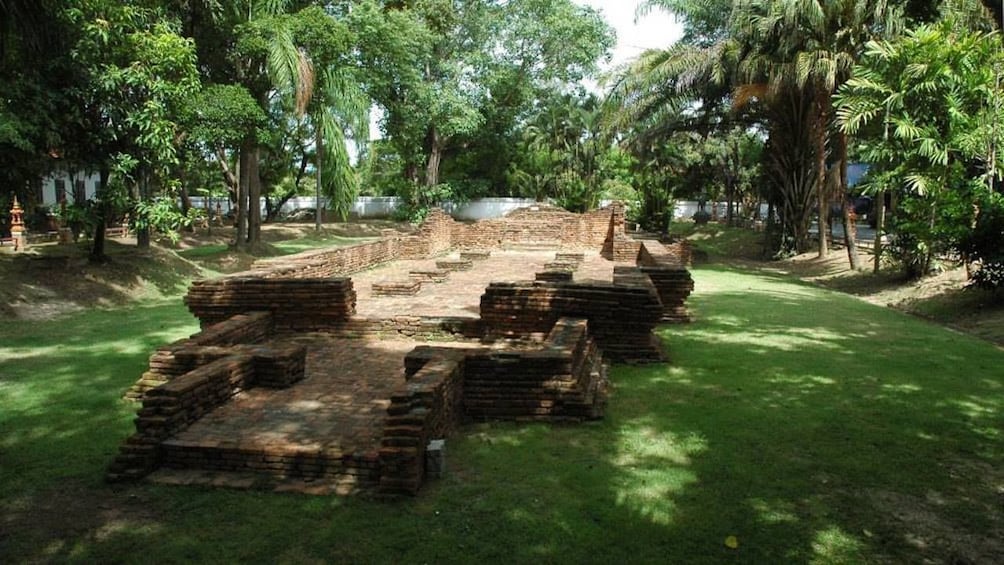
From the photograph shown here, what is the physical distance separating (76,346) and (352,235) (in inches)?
948

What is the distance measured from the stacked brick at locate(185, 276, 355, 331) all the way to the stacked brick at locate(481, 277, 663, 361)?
1690 millimetres

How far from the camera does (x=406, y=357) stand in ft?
19.0

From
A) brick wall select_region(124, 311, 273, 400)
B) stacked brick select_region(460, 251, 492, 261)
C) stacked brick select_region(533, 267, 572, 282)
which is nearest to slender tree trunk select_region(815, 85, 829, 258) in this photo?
stacked brick select_region(460, 251, 492, 261)

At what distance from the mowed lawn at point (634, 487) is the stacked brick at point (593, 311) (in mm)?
377

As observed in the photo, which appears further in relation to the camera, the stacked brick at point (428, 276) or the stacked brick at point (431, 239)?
the stacked brick at point (431, 239)

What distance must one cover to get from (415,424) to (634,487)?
4.52 feet

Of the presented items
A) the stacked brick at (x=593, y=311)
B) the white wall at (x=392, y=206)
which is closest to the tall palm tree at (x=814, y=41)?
the stacked brick at (x=593, y=311)

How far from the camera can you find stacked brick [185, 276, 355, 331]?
8180 millimetres

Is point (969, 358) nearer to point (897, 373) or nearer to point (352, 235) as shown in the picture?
point (897, 373)

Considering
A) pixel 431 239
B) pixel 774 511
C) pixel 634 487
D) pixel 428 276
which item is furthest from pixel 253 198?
pixel 774 511

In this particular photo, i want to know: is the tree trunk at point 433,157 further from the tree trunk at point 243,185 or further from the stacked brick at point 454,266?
the stacked brick at point 454,266

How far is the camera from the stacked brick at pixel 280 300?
26.8 ft

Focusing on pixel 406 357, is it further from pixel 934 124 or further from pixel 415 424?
pixel 934 124

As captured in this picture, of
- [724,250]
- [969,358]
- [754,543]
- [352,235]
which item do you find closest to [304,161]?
[352,235]
